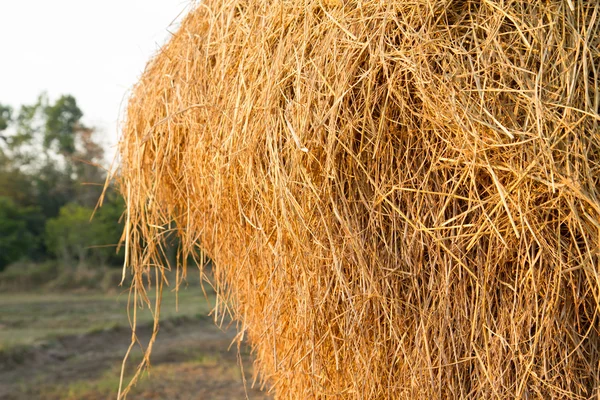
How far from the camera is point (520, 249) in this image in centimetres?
102

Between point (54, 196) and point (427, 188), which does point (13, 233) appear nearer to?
point (54, 196)

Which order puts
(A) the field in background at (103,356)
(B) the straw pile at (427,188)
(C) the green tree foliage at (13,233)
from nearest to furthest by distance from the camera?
(B) the straw pile at (427,188) < (A) the field in background at (103,356) < (C) the green tree foliage at (13,233)

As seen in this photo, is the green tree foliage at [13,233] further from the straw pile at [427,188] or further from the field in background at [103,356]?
the straw pile at [427,188]

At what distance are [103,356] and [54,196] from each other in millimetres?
12505

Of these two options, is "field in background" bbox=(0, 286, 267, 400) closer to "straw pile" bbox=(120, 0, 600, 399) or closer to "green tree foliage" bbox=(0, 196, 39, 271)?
"straw pile" bbox=(120, 0, 600, 399)

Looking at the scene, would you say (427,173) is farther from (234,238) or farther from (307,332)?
(234,238)

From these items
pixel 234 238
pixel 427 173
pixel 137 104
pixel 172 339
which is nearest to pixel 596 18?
pixel 427 173

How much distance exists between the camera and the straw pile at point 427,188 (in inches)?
38.5

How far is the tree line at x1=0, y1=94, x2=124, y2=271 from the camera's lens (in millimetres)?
14578

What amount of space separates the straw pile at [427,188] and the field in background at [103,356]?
218 cm

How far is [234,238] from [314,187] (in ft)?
1.48

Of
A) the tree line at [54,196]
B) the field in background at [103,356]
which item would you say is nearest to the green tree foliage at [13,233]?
the tree line at [54,196]

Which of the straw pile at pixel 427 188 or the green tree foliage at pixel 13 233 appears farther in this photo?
the green tree foliage at pixel 13 233

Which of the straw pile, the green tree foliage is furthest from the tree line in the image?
the straw pile
